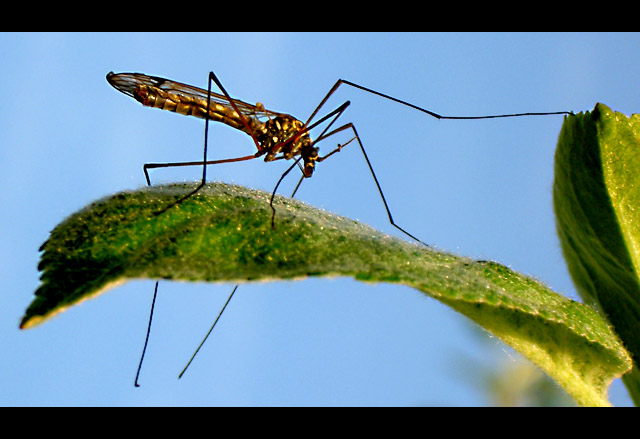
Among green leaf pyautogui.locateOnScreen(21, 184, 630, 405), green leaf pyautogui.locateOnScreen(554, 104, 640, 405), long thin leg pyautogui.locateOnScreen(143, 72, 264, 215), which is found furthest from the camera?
long thin leg pyautogui.locateOnScreen(143, 72, 264, 215)

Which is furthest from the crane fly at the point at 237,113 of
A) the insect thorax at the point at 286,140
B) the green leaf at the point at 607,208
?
the green leaf at the point at 607,208

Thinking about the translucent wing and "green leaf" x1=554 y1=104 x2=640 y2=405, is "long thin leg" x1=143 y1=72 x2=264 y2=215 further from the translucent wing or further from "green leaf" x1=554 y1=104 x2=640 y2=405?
"green leaf" x1=554 y1=104 x2=640 y2=405

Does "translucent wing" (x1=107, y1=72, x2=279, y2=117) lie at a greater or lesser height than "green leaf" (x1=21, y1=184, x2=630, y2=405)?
greater

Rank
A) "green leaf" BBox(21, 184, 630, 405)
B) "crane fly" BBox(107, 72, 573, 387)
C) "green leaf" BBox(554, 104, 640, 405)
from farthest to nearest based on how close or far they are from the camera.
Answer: "crane fly" BBox(107, 72, 573, 387), "green leaf" BBox(554, 104, 640, 405), "green leaf" BBox(21, 184, 630, 405)

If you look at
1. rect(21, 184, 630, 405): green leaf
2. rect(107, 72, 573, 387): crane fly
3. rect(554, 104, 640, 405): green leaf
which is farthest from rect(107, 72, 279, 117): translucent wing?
rect(554, 104, 640, 405): green leaf

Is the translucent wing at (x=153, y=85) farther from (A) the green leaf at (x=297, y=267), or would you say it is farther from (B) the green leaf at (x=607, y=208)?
(B) the green leaf at (x=607, y=208)

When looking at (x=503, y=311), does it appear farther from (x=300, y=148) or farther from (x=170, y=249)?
(x=300, y=148)

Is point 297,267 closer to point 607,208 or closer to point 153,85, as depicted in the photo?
point 607,208
